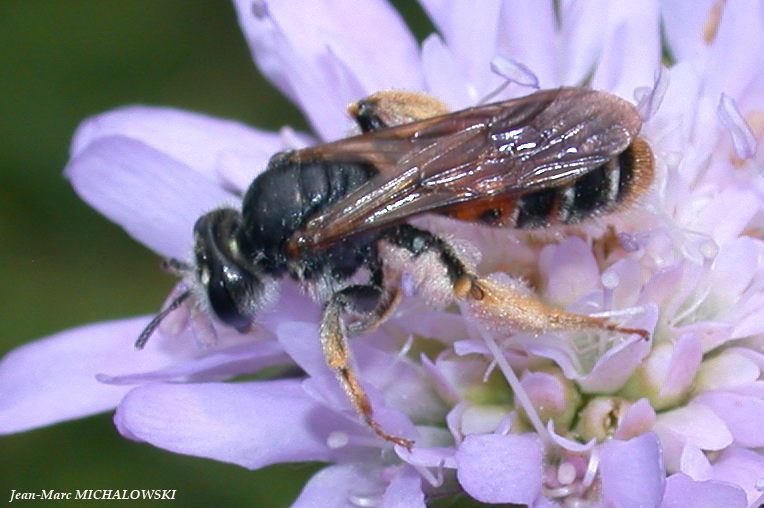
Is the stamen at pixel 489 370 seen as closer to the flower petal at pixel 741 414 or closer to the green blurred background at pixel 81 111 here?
the flower petal at pixel 741 414

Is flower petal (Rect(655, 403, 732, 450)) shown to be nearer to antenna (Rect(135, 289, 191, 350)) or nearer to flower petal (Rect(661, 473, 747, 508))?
flower petal (Rect(661, 473, 747, 508))

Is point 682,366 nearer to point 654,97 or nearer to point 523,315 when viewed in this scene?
point 523,315

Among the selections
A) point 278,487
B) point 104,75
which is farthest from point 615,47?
point 104,75

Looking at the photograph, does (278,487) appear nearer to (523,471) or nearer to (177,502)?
(177,502)

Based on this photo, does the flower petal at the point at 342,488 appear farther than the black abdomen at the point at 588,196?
Yes

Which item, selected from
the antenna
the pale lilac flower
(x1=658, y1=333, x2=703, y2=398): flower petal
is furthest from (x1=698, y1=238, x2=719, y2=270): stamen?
the antenna

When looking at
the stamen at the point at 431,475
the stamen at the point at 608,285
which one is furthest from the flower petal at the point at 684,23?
the stamen at the point at 431,475

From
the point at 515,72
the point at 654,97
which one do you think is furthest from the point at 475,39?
the point at 654,97
